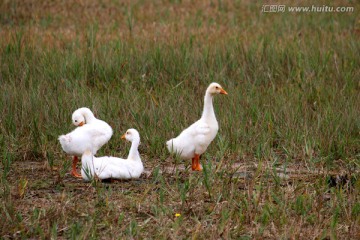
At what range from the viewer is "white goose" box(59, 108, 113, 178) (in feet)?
22.9

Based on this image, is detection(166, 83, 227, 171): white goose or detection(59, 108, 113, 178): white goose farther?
detection(166, 83, 227, 171): white goose

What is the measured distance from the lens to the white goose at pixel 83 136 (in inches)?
275

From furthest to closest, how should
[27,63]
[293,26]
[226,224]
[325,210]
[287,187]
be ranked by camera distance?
[293,26]
[27,63]
[287,187]
[325,210]
[226,224]

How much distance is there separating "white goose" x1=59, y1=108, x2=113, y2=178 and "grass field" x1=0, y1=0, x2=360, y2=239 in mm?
293

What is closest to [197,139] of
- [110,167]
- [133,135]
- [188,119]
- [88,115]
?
[133,135]

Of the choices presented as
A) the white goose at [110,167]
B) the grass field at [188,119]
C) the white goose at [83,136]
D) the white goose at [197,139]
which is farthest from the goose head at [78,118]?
the white goose at [197,139]

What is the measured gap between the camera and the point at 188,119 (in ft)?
29.3

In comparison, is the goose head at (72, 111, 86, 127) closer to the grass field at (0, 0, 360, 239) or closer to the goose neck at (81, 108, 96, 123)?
the goose neck at (81, 108, 96, 123)

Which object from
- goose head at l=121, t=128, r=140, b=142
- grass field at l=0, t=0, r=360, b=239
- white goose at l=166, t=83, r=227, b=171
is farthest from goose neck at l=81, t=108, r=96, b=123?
white goose at l=166, t=83, r=227, b=171

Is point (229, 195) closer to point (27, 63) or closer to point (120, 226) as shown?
point (120, 226)

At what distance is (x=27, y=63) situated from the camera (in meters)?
10.9

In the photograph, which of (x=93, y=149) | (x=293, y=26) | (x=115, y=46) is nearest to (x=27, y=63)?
(x=115, y=46)

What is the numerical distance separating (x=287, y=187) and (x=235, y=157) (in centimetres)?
117

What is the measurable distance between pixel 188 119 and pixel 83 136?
216 centimetres
